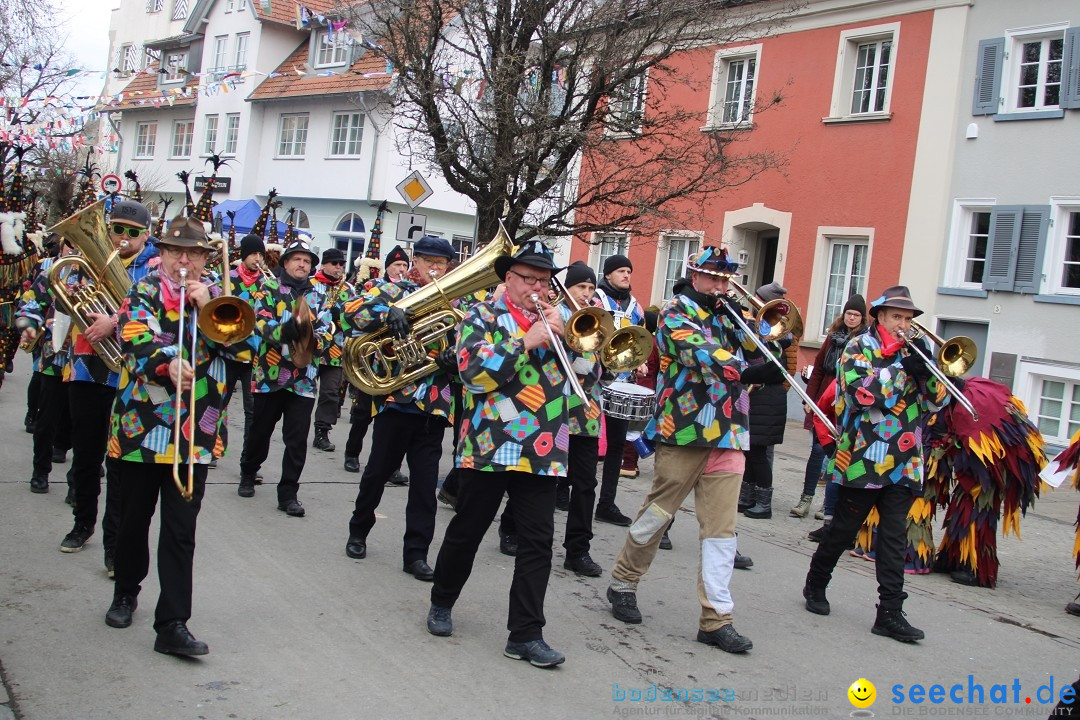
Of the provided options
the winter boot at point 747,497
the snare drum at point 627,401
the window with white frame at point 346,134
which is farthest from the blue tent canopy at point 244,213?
the snare drum at point 627,401

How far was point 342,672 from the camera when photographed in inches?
182

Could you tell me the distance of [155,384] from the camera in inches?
183

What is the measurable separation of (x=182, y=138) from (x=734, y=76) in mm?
26931

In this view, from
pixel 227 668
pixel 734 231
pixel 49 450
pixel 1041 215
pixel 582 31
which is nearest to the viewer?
pixel 227 668

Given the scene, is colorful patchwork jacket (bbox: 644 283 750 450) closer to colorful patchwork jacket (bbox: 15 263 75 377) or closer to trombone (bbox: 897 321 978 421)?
trombone (bbox: 897 321 978 421)

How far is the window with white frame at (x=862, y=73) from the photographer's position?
1728cm

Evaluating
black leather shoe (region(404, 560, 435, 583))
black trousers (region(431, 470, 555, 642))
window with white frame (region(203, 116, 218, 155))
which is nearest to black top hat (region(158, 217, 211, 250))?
black trousers (region(431, 470, 555, 642))

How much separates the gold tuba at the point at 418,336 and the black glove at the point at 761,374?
1476 millimetres

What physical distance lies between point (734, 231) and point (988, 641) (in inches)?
550

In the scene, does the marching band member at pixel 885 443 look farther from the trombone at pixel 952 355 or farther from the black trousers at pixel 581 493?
the black trousers at pixel 581 493

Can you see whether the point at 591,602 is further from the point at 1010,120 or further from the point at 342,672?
the point at 1010,120

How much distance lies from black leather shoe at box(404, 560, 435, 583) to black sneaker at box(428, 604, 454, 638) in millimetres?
905

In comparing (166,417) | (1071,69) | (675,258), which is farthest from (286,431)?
(675,258)

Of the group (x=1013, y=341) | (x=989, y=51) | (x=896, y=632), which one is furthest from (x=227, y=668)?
(x=989, y=51)
